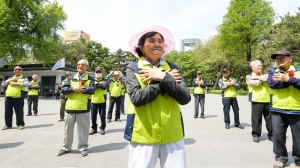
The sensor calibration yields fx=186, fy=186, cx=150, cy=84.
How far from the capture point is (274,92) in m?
3.60

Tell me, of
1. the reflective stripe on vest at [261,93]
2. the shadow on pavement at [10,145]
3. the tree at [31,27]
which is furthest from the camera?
the tree at [31,27]

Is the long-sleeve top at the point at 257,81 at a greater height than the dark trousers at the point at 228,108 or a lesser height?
greater

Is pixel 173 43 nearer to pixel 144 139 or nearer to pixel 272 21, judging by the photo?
pixel 144 139

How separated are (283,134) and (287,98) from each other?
0.66 metres

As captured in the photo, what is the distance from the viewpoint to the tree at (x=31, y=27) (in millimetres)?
19828

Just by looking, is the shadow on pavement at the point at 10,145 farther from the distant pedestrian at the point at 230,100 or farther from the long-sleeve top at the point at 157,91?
the distant pedestrian at the point at 230,100

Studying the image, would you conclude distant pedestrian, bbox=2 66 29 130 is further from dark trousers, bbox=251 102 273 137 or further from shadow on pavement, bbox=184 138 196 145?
dark trousers, bbox=251 102 273 137

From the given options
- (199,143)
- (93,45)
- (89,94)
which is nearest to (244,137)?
(199,143)

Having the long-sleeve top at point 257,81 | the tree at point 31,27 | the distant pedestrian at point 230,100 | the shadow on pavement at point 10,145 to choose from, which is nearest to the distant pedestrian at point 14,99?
the shadow on pavement at point 10,145

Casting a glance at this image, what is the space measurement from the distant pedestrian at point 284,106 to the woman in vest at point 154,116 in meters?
2.47

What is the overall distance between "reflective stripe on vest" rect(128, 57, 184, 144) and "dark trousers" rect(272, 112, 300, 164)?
270 cm

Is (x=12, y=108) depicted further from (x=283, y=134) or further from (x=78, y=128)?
(x=283, y=134)

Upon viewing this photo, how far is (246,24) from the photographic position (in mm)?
27312

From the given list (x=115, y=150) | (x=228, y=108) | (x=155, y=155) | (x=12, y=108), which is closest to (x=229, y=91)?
(x=228, y=108)
